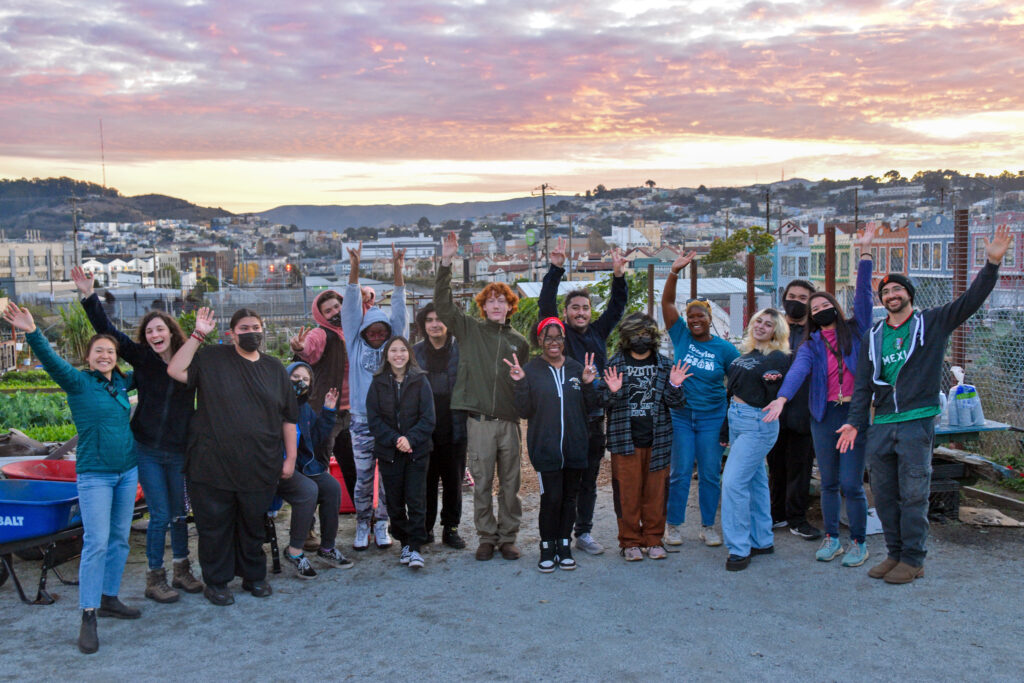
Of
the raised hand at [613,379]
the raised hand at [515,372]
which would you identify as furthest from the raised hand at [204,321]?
the raised hand at [613,379]

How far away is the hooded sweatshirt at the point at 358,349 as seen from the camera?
19.5 feet

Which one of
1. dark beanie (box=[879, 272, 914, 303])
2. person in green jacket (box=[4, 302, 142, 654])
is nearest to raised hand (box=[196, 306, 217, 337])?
person in green jacket (box=[4, 302, 142, 654])

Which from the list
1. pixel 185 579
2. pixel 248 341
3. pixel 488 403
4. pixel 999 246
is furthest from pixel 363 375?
pixel 999 246

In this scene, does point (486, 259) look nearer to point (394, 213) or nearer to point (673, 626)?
point (673, 626)

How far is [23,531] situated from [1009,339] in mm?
8546

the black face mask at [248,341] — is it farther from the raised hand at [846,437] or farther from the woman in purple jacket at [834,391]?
the raised hand at [846,437]

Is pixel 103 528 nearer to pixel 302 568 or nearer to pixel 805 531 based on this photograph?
pixel 302 568

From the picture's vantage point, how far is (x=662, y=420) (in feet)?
18.7

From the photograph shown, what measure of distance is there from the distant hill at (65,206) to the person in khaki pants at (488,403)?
137 meters

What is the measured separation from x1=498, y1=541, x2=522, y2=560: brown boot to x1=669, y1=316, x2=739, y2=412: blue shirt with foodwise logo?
5.21 feet

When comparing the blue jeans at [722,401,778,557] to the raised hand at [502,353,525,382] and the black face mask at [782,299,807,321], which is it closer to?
the black face mask at [782,299,807,321]

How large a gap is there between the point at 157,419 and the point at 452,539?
2232 millimetres

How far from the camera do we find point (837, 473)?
225 inches

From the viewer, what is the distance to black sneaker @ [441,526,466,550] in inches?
239
